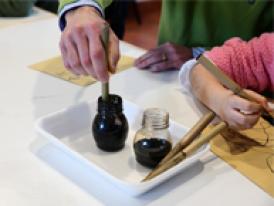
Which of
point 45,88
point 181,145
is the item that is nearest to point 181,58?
point 45,88

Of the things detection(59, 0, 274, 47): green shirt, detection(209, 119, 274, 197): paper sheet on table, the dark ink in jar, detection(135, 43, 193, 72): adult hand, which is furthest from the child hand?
detection(59, 0, 274, 47): green shirt

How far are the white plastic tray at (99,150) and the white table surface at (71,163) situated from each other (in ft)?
0.07

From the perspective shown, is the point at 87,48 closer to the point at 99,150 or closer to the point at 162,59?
the point at 99,150

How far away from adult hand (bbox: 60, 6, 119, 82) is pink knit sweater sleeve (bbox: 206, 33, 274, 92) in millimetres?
262

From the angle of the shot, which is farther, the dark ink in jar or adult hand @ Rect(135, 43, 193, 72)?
adult hand @ Rect(135, 43, 193, 72)

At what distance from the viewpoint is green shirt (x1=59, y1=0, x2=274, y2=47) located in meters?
1.17

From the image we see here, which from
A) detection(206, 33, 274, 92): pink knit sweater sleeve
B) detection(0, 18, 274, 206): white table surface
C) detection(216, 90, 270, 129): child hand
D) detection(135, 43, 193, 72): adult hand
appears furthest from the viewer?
detection(135, 43, 193, 72): adult hand

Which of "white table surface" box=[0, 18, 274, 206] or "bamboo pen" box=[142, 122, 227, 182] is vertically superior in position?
"bamboo pen" box=[142, 122, 227, 182]

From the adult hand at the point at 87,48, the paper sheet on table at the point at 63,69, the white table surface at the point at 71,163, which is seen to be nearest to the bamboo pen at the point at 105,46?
the adult hand at the point at 87,48

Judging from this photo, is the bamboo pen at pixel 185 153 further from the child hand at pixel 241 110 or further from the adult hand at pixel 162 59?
the adult hand at pixel 162 59

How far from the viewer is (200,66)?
3.09 ft

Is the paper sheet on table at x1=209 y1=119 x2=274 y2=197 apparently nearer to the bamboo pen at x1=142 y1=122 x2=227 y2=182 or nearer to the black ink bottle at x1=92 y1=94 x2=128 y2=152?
the bamboo pen at x1=142 y1=122 x2=227 y2=182

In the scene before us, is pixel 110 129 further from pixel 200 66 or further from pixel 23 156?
pixel 200 66

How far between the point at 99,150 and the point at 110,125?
0.17 ft
